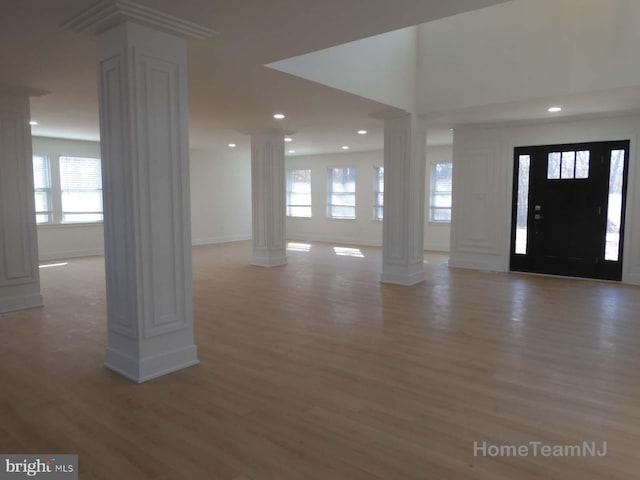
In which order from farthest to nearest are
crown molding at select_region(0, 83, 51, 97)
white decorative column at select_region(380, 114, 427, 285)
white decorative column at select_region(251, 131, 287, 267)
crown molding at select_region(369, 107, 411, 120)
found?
white decorative column at select_region(251, 131, 287, 267), white decorative column at select_region(380, 114, 427, 285), crown molding at select_region(369, 107, 411, 120), crown molding at select_region(0, 83, 51, 97)

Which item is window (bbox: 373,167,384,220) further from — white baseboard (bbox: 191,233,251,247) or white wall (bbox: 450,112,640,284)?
white baseboard (bbox: 191,233,251,247)

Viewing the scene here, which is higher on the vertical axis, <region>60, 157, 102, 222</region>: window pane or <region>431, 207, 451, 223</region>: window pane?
<region>60, 157, 102, 222</region>: window pane

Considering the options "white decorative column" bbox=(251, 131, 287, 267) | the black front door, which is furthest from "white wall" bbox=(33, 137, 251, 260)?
the black front door

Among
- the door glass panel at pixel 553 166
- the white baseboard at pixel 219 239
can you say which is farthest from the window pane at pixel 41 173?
the door glass panel at pixel 553 166

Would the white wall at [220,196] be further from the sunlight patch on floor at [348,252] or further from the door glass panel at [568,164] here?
the door glass panel at [568,164]

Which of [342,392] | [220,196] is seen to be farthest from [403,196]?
[220,196]

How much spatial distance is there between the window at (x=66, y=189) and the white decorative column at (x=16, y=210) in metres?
4.18

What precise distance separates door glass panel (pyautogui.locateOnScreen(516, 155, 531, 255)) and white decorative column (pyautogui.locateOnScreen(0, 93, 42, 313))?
7313 mm

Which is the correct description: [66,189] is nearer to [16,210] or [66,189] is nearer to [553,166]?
[16,210]

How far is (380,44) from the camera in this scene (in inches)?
221

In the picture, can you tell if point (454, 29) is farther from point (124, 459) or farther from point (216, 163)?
point (216, 163)

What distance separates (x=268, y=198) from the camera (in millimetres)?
8250

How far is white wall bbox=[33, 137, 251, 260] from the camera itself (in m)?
9.09

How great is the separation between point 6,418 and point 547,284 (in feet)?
21.8
